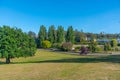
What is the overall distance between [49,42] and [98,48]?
2698cm

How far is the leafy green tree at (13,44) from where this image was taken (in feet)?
141

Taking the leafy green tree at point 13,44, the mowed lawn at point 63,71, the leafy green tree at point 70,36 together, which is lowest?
the mowed lawn at point 63,71

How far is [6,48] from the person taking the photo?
4275 cm

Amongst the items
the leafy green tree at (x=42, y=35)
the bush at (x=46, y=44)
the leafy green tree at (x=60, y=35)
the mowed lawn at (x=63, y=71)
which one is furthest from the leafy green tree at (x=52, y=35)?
the mowed lawn at (x=63, y=71)

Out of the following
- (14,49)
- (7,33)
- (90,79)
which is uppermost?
(7,33)

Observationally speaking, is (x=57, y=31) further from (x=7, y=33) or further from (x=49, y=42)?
(x=7, y=33)

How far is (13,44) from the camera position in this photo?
144 feet

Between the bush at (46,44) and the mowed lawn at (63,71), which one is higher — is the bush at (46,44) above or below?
above

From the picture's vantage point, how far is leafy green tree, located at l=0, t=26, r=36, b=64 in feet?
141

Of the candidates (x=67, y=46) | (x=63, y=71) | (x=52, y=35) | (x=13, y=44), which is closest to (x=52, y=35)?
(x=52, y=35)

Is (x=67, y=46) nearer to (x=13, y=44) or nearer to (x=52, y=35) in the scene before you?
(x=52, y=35)

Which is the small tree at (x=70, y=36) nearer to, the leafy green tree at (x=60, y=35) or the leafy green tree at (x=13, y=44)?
the leafy green tree at (x=60, y=35)

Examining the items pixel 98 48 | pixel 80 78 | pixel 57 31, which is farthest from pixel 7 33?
pixel 57 31

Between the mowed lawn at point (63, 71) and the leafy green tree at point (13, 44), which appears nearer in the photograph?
the mowed lawn at point (63, 71)
